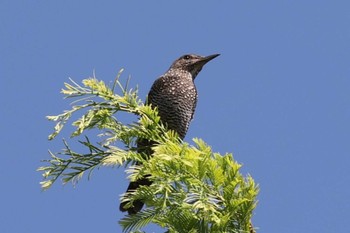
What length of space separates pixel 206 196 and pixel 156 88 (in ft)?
8.58

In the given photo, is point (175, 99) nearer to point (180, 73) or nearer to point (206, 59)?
point (180, 73)

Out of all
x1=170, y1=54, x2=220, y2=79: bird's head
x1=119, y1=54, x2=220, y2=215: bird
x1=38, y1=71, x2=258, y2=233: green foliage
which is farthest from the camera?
x1=170, y1=54, x2=220, y2=79: bird's head

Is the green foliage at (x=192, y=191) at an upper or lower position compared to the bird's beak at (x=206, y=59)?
lower

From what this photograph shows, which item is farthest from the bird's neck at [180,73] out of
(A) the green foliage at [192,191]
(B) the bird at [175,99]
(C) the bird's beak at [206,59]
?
(A) the green foliage at [192,191]

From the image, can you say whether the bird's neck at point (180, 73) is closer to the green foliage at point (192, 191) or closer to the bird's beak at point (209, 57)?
the bird's beak at point (209, 57)

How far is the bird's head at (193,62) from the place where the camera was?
6.14 metres

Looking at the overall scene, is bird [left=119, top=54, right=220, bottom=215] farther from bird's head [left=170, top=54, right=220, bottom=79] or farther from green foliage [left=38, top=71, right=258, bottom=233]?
green foliage [left=38, top=71, right=258, bottom=233]

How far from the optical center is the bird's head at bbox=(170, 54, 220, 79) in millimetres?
6141

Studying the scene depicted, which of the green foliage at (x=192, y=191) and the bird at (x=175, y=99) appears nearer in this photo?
the green foliage at (x=192, y=191)

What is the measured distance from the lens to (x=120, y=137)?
324cm

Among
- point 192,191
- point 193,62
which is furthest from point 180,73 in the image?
point 192,191

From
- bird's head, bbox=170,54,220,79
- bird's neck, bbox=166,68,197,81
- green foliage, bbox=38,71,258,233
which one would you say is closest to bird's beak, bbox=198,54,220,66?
bird's head, bbox=170,54,220,79

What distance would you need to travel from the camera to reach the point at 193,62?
6219 millimetres

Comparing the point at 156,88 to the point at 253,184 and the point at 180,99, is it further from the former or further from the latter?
the point at 253,184
